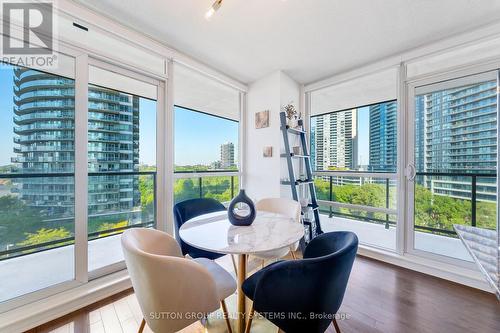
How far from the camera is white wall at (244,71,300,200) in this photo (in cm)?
311

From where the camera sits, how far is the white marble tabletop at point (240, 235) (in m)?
1.18

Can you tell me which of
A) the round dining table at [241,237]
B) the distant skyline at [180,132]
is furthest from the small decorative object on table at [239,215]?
the distant skyline at [180,132]

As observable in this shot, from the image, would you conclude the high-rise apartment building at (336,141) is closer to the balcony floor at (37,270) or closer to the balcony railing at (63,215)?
the balcony railing at (63,215)

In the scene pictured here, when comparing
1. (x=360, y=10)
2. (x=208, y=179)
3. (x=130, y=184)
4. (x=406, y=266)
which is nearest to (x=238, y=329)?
(x=130, y=184)

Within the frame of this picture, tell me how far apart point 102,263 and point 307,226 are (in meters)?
2.52

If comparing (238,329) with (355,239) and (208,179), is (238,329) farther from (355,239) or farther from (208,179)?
(208,179)

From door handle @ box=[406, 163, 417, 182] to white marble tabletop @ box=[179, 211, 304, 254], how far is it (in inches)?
73.8

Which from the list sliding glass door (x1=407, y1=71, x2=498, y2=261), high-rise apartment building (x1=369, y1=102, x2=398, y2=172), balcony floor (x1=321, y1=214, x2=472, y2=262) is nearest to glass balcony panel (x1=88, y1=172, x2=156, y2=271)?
balcony floor (x1=321, y1=214, x2=472, y2=262)

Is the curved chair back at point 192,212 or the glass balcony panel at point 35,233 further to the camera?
the curved chair back at point 192,212

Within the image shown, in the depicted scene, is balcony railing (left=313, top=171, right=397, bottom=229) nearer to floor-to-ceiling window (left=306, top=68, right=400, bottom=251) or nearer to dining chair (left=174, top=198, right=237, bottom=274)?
floor-to-ceiling window (left=306, top=68, right=400, bottom=251)

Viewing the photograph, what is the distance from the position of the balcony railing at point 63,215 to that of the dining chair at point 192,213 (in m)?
0.63

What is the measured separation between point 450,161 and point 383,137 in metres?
0.76

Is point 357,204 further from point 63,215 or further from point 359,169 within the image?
point 63,215

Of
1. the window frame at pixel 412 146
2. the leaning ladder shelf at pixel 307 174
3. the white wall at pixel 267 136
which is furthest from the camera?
the white wall at pixel 267 136
